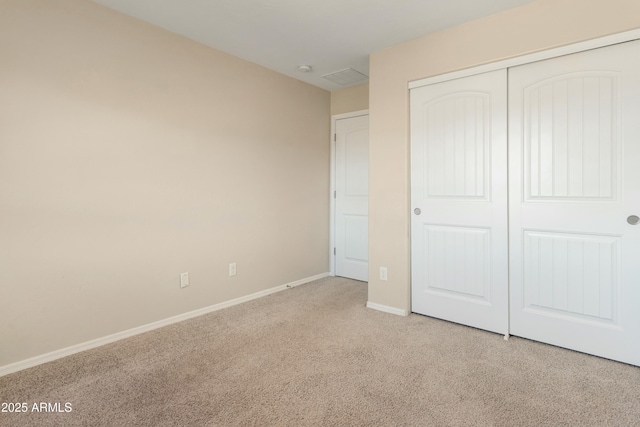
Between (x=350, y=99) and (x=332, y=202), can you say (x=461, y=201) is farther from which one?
(x=350, y=99)

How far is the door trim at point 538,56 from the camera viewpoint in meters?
1.99

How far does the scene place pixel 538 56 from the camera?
7.36ft

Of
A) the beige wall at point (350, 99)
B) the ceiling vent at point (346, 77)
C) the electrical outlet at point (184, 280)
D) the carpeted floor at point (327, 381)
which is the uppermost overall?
the ceiling vent at point (346, 77)

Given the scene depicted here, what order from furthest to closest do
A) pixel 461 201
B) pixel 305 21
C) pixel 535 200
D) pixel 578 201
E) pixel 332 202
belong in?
pixel 332 202, pixel 461 201, pixel 305 21, pixel 535 200, pixel 578 201

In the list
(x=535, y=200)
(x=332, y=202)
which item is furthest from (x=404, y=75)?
(x=332, y=202)

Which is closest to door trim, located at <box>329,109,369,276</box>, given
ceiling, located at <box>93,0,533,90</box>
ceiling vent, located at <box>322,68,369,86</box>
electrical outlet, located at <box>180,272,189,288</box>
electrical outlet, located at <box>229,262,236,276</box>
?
ceiling vent, located at <box>322,68,369,86</box>

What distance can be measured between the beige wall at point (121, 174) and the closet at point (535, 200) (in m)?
1.62

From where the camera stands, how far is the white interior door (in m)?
3.97

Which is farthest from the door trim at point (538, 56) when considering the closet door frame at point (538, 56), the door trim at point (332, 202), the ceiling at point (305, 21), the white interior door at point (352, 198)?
the door trim at point (332, 202)

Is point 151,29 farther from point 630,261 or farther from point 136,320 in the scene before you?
point 630,261

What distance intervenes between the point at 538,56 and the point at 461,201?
1106 millimetres

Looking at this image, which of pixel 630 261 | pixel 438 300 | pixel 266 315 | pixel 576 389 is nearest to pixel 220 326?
pixel 266 315

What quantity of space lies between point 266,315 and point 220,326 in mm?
404

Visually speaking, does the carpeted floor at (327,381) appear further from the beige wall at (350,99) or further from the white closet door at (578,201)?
the beige wall at (350,99)
